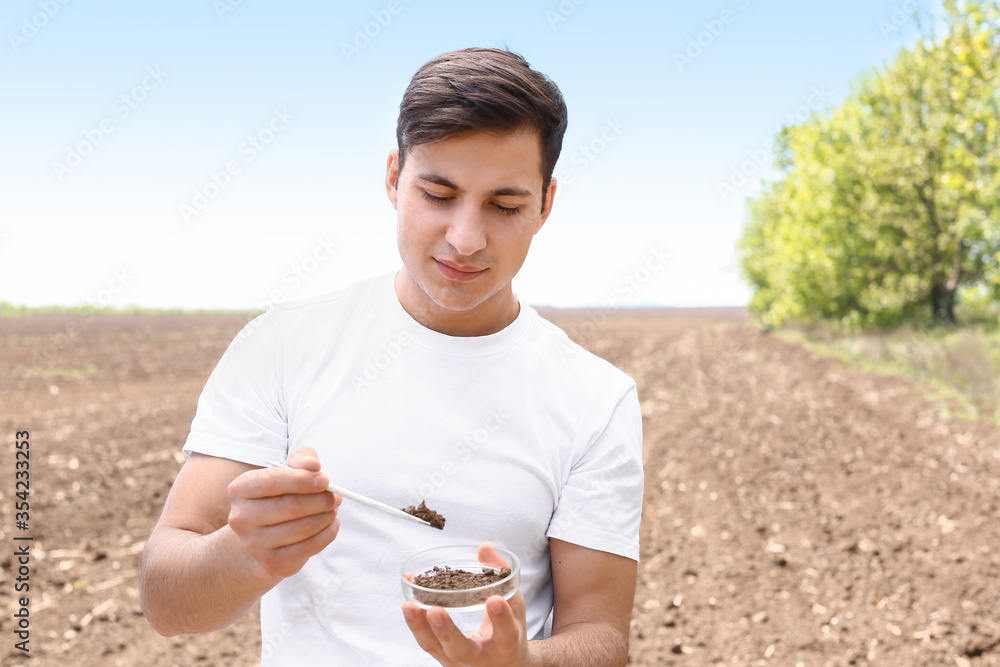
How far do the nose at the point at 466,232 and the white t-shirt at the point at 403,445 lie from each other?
1.07 ft

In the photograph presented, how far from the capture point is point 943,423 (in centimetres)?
1070

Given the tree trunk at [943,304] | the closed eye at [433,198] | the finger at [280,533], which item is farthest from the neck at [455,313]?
the tree trunk at [943,304]

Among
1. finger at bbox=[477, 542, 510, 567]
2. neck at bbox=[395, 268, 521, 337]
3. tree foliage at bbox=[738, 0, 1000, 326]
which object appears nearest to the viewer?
finger at bbox=[477, 542, 510, 567]

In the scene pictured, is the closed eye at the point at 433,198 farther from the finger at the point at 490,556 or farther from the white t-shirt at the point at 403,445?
the finger at the point at 490,556

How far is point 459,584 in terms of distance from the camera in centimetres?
164

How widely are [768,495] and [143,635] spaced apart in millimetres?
6575

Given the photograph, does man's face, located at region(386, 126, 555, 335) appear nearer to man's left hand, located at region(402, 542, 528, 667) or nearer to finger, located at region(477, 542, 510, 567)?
finger, located at region(477, 542, 510, 567)

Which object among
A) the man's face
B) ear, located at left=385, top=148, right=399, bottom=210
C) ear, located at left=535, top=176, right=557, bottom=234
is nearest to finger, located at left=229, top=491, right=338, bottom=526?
the man's face

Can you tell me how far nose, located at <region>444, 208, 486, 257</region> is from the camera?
183 cm

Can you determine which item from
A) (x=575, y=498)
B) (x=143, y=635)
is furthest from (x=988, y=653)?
(x=143, y=635)

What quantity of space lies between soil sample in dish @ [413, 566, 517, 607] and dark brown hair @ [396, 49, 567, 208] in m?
1.09

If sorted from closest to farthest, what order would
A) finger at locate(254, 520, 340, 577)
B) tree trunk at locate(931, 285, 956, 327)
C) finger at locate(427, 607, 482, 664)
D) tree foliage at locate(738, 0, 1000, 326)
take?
finger at locate(427, 607, 482, 664) < finger at locate(254, 520, 340, 577) < tree foliage at locate(738, 0, 1000, 326) < tree trunk at locate(931, 285, 956, 327)

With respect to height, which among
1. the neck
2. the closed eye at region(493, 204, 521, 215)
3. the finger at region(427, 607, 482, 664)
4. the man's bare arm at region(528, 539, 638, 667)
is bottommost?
the man's bare arm at region(528, 539, 638, 667)

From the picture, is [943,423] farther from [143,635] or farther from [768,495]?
[143,635]
